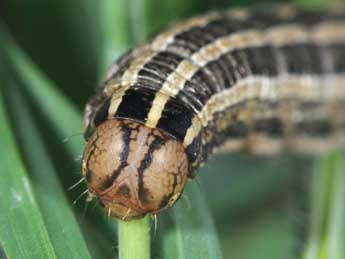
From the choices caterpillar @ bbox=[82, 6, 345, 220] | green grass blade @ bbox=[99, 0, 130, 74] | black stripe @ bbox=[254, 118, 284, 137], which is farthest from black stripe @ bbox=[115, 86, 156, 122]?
black stripe @ bbox=[254, 118, 284, 137]

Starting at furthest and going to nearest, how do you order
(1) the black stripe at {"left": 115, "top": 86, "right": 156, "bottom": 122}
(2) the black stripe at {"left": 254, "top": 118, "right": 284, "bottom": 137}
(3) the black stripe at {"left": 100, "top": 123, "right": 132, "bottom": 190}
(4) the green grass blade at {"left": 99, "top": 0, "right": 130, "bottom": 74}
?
(2) the black stripe at {"left": 254, "top": 118, "right": 284, "bottom": 137} < (4) the green grass blade at {"left": 99, "top": 0, "right": 130, "bottom": 74} < (1) the black stripe at {"left": 115, "top": 86, "right": 156, "bottom": 122} < (3) the black stripe at {"left": 100, "top": 123, "right": 132, "bottom": 190}

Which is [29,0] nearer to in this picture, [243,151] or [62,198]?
[243,151]

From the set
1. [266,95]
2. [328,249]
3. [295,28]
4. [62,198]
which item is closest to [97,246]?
[62,198]

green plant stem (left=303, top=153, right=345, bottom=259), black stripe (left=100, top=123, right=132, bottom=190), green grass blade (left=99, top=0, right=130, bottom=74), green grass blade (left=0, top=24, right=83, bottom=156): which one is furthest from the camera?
green plant stem (left=303, top=153, right=345, bottom=259)

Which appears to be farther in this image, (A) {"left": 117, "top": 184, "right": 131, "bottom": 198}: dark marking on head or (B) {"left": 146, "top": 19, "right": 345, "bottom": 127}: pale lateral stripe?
(B) {"left": 146, "top": 19, "right": 345, "bottom": 127}: pale lateral stripe

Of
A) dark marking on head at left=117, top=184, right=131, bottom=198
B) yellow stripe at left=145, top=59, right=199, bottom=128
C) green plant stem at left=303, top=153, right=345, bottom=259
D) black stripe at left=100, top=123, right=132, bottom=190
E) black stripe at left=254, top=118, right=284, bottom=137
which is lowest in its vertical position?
green plant stem at left=303, top=153, right=345, bottom=259

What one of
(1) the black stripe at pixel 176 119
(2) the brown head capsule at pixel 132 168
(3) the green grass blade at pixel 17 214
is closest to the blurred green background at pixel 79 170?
(3) the green grass blade at pixel 17 214

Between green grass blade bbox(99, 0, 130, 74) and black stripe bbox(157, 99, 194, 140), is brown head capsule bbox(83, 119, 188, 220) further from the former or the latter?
green grass blade bbox(99, 0, 130, 74)
